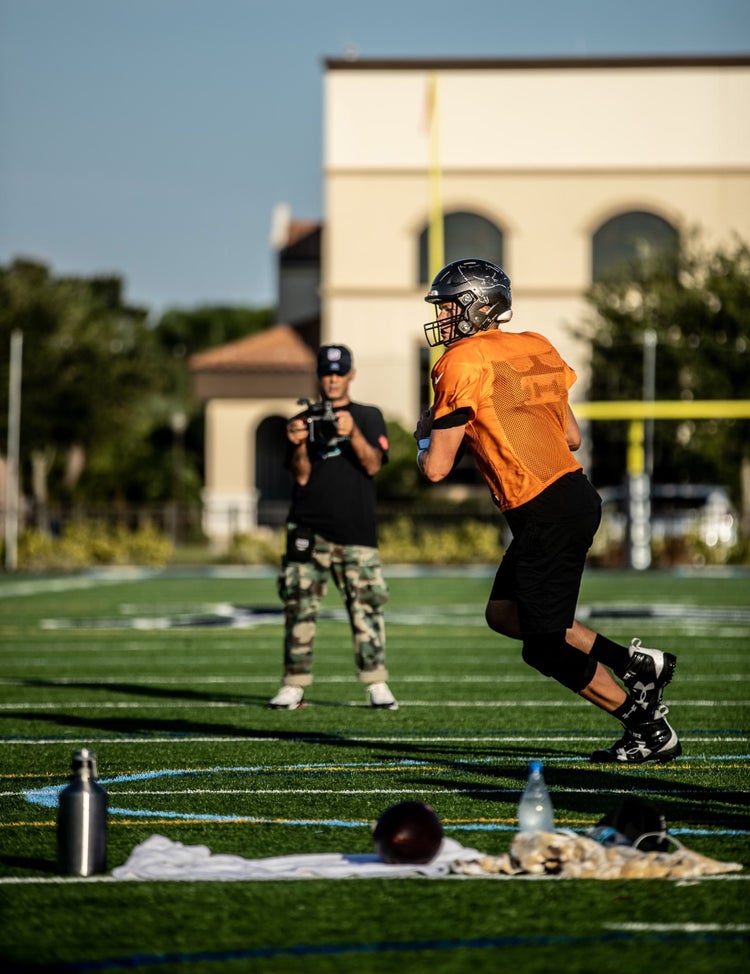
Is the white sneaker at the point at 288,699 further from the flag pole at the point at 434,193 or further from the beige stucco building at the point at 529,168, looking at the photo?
the beige stucco building at the point at 529,168

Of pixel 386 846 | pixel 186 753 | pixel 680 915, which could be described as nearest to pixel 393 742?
pixel 186 753

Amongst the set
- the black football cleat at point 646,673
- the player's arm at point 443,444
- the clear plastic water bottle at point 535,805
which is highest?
the player's arm at point 443,444

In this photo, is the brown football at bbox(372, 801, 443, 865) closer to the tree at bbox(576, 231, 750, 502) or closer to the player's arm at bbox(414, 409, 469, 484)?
the player's arm at bbox(414, 409, 469, 484)

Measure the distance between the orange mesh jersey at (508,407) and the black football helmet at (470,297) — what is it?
91mm

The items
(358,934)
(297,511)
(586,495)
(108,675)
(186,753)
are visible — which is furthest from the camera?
(108,675)

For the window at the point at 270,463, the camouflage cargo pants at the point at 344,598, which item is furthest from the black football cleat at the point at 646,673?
the window at the point at 270,463

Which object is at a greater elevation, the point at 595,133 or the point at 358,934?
the point at 595,133

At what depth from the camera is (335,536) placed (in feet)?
33.1

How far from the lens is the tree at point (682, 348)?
37.5 meters

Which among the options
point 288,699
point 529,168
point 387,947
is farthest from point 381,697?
point 529,168

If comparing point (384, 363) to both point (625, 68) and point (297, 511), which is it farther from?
point (297, 511)

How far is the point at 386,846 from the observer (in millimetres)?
5293

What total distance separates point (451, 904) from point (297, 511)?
18.0 ft

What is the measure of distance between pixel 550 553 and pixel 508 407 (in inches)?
23.6
